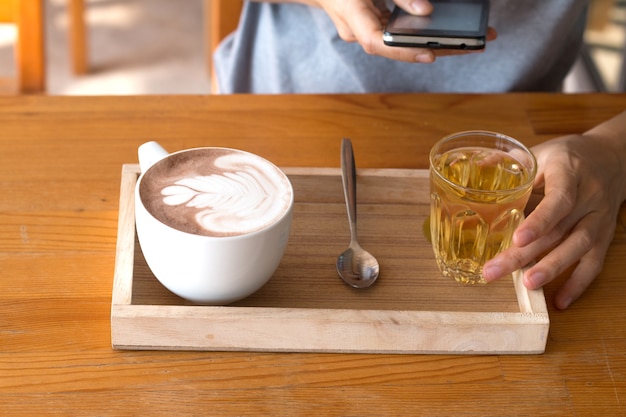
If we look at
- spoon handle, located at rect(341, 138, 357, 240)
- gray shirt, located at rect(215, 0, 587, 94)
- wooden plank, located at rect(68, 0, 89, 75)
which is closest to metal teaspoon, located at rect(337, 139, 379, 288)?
spoon handle, located at rect(341, 138, 357, 240)

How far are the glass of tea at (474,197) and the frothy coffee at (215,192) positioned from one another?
0.15 metres

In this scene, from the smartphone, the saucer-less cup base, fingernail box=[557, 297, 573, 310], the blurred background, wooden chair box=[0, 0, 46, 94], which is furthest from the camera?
the blurred background

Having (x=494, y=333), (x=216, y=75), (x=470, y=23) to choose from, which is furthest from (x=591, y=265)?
(x=216, y=75)

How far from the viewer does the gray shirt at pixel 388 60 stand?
3.93 feet

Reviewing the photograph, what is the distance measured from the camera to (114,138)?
94 cm

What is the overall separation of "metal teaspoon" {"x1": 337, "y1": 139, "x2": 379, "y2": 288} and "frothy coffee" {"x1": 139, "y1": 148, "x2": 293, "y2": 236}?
0.11m

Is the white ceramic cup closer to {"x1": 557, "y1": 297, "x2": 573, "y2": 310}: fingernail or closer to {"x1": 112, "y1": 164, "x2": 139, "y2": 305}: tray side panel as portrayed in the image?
{"x1": 112, "y1": 164, "x2": 139, "y2": 305}: tray side panel

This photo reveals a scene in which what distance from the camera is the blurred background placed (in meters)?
2.24

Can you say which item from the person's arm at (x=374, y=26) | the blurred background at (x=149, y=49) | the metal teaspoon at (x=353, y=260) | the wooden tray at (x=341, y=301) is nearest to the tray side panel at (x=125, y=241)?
the wooden tray at (x=341, y=301)

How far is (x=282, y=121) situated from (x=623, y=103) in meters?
0.43

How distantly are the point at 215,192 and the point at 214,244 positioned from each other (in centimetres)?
7

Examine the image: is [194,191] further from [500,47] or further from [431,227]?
[500,47]

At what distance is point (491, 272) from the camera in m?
0.73

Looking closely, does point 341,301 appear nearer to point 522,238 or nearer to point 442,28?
point 522,238
